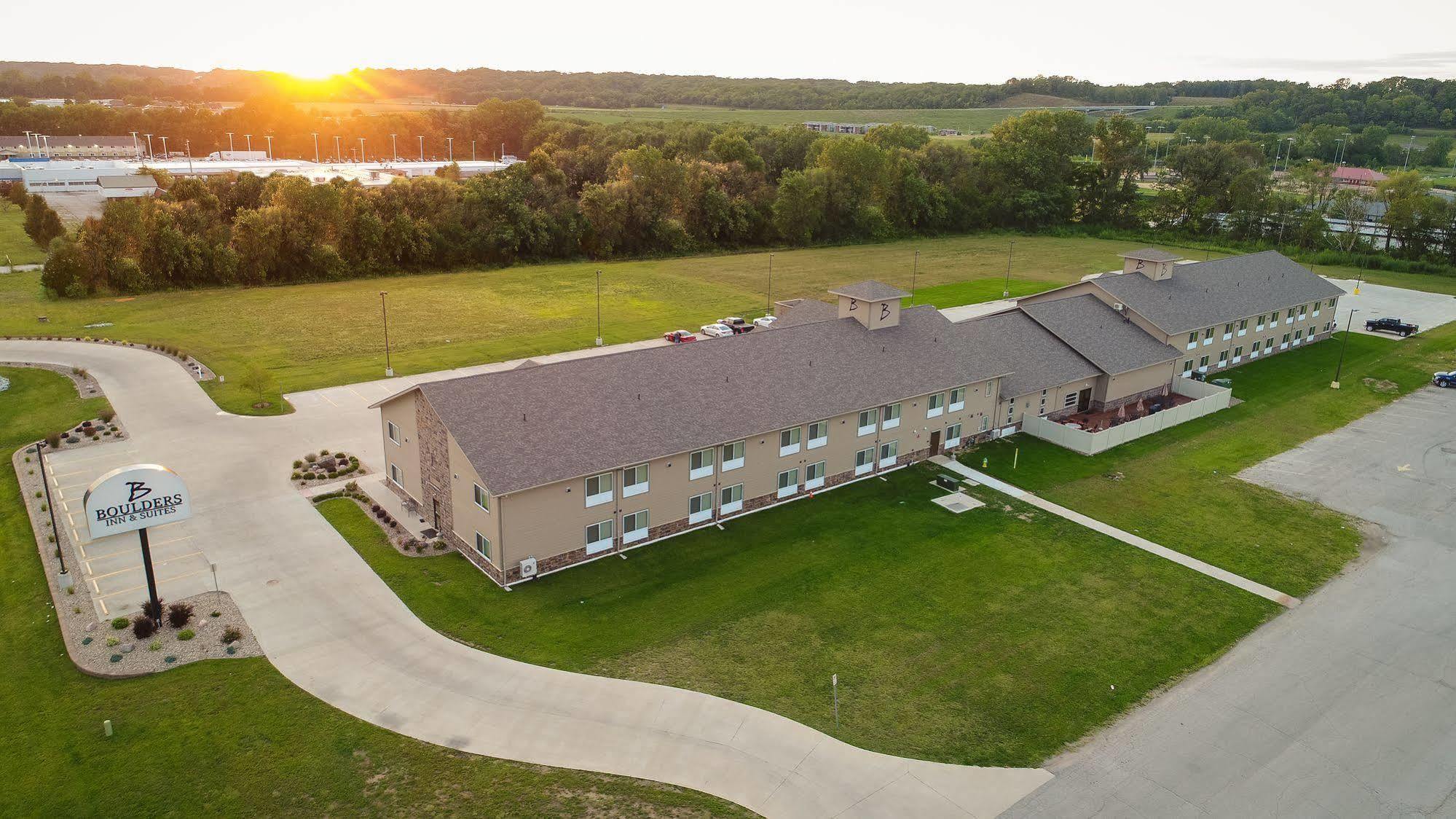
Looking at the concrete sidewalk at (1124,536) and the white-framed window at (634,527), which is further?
the white-framed window at (634,527)

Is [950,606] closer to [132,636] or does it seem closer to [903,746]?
[903,746]

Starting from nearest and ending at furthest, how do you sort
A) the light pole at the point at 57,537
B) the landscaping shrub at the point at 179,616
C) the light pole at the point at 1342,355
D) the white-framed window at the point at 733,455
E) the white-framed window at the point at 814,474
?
the landscaping shrub at the point at 179,616 < the light pole at the point at 57,537 < the white-framed window at the point at 733,455 < the white-framed window at the point at 814,474 < the light pole at the point at 1342,355

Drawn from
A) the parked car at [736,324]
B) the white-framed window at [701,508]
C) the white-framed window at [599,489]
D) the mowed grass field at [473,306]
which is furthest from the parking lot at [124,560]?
the parked car at [736,324]

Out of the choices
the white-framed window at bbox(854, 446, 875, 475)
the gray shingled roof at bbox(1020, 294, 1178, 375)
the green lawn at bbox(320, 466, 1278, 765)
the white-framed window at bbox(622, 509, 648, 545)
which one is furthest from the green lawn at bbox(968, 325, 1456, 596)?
the white-framed window at bbox(622, 509, 648, 545)

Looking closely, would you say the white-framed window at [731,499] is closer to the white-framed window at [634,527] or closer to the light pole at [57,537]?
the white-framed window at [634,527]

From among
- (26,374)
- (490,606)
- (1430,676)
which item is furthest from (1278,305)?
(26,374)

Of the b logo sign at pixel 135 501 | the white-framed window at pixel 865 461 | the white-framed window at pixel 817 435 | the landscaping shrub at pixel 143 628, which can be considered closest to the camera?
the b logo sign at pixel 135 501

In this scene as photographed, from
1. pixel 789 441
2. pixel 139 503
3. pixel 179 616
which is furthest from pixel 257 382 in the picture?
pixel 789 441
